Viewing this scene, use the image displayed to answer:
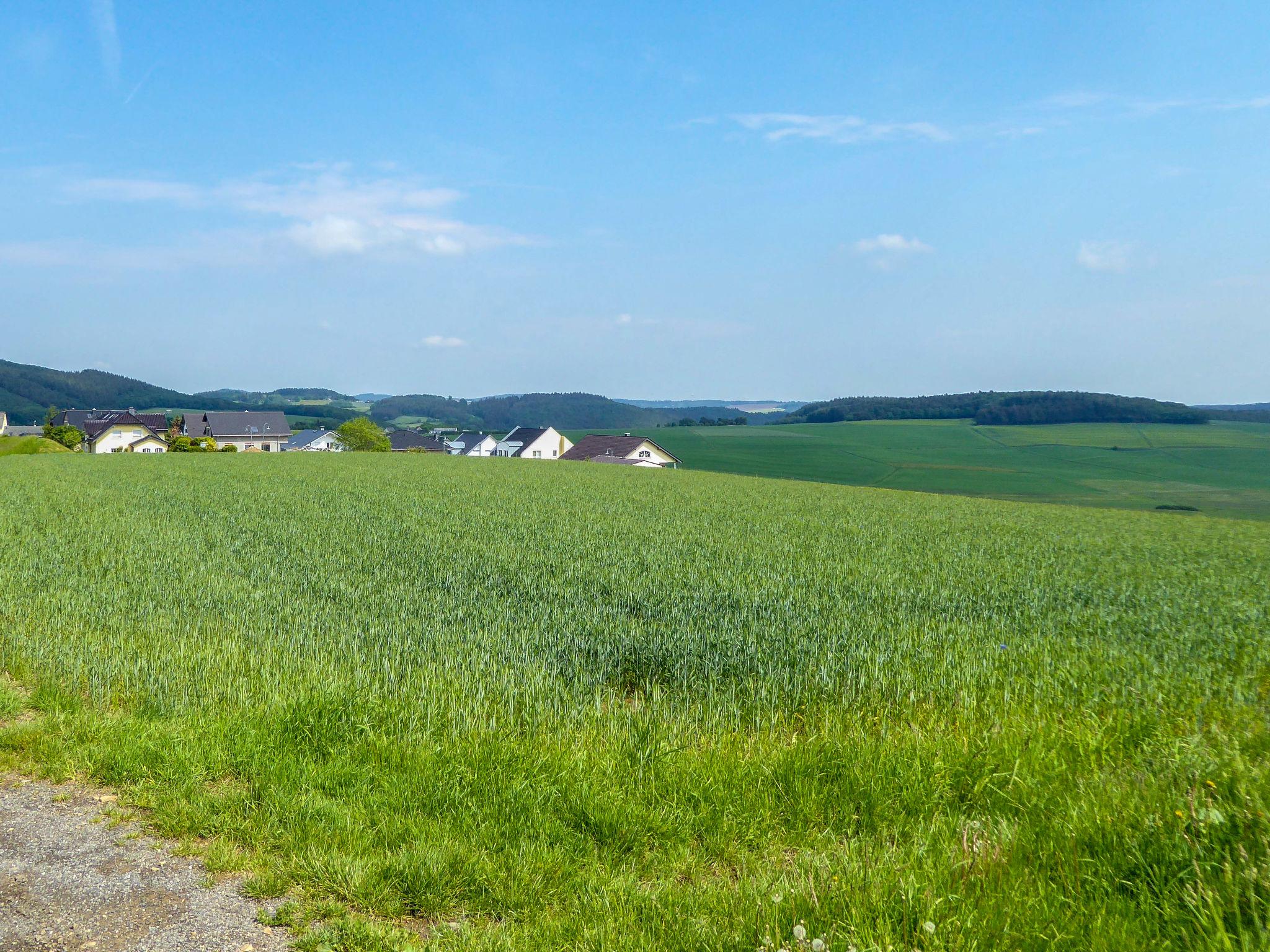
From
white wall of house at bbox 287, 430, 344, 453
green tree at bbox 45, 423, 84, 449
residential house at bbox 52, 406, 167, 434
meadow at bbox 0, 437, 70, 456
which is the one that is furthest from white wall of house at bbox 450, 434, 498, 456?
meadow at bbox 0, 437, 70, 456

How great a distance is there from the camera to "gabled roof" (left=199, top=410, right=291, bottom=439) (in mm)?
115375

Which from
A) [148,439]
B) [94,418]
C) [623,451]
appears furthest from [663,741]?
[94,418]

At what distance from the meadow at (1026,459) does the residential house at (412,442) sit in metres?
39.3

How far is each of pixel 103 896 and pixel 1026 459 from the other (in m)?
98.0

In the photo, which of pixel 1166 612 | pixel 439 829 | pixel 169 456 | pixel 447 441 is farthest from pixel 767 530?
pixel 447 441

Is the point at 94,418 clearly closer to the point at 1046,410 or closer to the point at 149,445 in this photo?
the point at 149,445

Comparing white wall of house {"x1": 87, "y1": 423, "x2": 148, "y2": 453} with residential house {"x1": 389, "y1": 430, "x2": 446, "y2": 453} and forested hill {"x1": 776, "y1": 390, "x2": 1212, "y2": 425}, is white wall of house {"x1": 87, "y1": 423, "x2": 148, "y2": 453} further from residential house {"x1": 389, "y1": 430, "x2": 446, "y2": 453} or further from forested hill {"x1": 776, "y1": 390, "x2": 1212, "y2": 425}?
forested hill {"x1": 776, "y1": 390, "x2": 1212, "y2": 425}

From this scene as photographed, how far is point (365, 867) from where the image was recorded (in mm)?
4082

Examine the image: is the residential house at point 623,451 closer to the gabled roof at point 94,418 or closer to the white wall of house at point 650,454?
the white wall of house at point 650,454

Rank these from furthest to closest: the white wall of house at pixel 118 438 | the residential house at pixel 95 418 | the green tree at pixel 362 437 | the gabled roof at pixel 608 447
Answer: the residential house at pixel 95 418, the green tree at pixel 362 437, the white wall of house at pixel 118 438, the gabled roof at pixel 608 447

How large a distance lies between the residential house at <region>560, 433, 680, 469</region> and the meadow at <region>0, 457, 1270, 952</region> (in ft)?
246

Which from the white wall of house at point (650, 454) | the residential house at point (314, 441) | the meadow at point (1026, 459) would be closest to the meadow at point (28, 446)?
the residential house at point (314, 441)

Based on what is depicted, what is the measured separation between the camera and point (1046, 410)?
12088 cm

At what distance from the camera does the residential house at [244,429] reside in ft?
378
